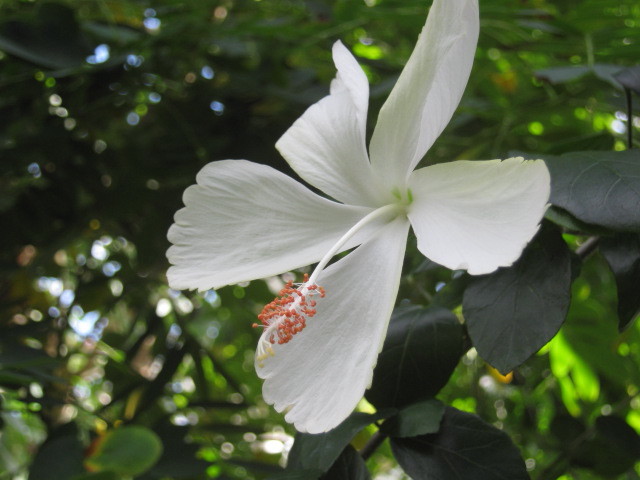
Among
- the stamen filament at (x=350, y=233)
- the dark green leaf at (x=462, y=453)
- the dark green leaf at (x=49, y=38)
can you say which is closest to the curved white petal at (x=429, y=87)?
the stamen filament at (x=350, y=233)

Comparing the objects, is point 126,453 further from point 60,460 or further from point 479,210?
point 479,210

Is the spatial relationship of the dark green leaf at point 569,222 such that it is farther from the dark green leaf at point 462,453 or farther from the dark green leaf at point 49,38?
the dark green leaf at point 49,38

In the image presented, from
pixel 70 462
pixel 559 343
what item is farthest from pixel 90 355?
pixel 559 343

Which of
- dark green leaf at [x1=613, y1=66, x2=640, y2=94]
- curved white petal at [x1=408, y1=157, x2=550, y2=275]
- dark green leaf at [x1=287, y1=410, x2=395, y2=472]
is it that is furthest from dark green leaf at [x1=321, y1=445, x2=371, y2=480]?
dark green leaf at [x1=613, y1=66, x2=640, y2=94]

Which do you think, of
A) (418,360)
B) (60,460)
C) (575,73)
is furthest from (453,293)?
(60,460)

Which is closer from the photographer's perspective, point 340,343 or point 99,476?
point 340,343

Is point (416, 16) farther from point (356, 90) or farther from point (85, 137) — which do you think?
point (85, 137)
